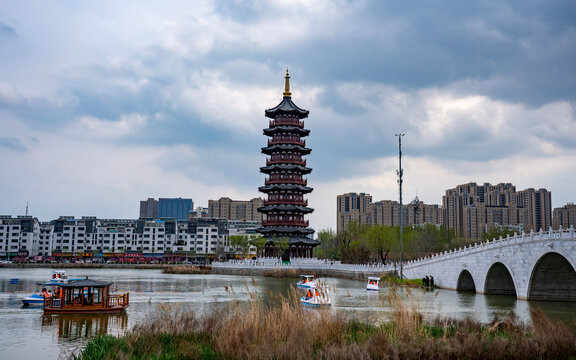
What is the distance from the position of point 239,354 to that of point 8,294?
3065 cm

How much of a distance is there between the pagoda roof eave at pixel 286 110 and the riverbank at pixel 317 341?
214ft

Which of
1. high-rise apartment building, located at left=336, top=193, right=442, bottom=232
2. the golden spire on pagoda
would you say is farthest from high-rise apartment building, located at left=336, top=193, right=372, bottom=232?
the golden spire on pagoda

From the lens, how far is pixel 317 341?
1333 centimetres

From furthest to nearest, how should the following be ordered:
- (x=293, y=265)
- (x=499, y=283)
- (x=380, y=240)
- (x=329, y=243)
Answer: (x=329, y=243) < (x=380, y=240) < (x=293, y=265) < (x=499, y=283)

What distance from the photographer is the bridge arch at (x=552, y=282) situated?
30.9 metres

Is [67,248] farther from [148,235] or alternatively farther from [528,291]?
[528,291]

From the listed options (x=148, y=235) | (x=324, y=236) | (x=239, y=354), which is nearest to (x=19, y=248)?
(x=148, y=235)

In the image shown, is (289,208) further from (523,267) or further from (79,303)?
(79,303)

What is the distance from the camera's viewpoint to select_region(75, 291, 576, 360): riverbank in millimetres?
12039

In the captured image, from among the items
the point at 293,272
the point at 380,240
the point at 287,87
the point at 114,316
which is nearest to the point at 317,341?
the point at 114,316

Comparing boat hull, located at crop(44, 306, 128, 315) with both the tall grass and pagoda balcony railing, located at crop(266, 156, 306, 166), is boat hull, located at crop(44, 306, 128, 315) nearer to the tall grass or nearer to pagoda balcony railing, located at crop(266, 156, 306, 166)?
the tall grass

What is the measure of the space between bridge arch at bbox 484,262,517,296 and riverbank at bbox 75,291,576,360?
2291cm

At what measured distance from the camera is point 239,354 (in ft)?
39.8

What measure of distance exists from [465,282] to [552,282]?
10.1 meters
